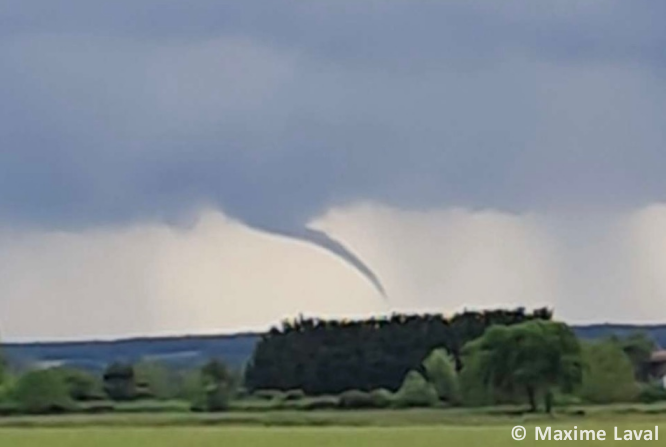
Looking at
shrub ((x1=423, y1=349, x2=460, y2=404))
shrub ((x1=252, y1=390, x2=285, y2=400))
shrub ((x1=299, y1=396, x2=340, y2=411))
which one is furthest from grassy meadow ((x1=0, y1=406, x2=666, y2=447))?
shrub ((x1=252, y1=390, x2=285, y2=400))

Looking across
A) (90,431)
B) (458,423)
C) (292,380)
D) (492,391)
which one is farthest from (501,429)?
(292,380)

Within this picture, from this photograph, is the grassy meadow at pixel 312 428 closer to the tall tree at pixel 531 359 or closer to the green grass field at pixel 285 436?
the green grass field at pixel 285 436

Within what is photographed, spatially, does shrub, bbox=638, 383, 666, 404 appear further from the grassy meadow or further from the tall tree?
the grassy meadow

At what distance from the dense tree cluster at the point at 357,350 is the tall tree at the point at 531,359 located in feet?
8.92

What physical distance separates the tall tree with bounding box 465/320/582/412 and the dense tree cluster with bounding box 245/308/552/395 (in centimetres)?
272

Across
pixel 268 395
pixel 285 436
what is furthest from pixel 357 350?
pixel 285 436

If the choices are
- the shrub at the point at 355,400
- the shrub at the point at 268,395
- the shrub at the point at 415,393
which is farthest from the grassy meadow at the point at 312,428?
the shrub at the point at 268,395

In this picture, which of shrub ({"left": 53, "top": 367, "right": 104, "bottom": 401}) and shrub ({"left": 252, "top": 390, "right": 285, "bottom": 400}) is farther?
shrub ({"left": 53, "top": 367, "right": 104, "bottom": 401})

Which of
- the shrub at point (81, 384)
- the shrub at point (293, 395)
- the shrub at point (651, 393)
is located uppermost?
the shrub at point (81, 384)

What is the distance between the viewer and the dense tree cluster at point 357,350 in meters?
71.3

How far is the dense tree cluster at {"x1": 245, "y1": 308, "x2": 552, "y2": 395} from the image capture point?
71312 millimetres

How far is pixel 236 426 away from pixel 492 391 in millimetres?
7487

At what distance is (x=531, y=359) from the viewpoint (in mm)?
60500

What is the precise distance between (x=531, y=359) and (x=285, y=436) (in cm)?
985
